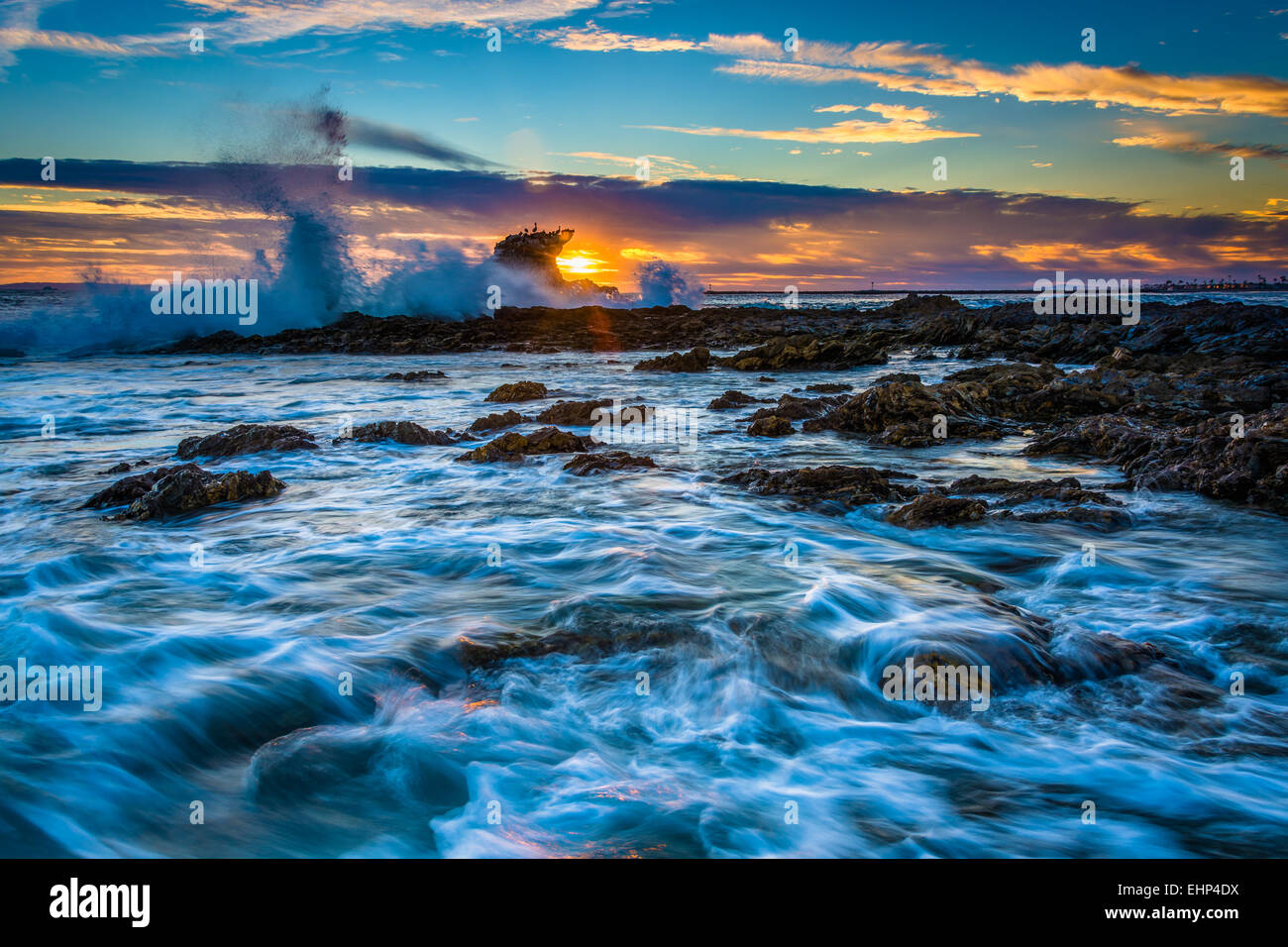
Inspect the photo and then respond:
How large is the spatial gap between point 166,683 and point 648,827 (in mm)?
2673

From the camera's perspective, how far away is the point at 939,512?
6.09 metres

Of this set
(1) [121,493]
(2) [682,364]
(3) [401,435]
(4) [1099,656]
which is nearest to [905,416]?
(4) [1099,656]

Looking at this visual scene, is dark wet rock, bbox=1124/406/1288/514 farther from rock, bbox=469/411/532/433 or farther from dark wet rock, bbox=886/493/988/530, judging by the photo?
rock, bbox=469/411/532/433

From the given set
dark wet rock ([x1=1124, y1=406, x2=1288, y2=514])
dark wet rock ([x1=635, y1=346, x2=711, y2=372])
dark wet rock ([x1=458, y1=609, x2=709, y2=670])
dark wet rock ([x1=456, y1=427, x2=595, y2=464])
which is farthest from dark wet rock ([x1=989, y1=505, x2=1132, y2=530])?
dark wet rock ([x1=635, y1=346, x2=711, y2=372])

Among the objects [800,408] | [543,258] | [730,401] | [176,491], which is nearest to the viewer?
[176,491]

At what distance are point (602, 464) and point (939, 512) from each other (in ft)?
12.6

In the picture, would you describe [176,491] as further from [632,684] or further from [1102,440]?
[1102,440]

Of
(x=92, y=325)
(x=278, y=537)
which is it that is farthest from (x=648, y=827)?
(x=92, y=325)

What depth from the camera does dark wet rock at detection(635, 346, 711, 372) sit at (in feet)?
70.8

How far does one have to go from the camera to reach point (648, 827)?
276 centimetres

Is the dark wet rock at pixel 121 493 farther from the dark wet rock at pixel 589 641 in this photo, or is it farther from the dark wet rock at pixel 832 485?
the dark wet rock at pixel 832 485

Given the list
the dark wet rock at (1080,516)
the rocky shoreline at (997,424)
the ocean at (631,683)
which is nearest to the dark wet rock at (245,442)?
the rocky shoreline at (997,424)

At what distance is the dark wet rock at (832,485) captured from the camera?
6684 mm
